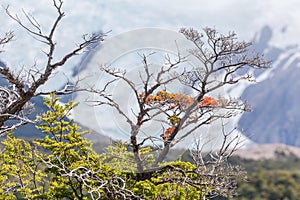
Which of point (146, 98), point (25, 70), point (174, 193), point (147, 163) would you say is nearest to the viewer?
point (25, 70)

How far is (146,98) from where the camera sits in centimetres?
1409

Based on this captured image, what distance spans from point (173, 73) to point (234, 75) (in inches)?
81.0

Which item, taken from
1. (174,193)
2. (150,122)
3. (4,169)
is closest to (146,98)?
(150,122)

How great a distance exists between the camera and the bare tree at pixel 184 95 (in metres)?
13.7

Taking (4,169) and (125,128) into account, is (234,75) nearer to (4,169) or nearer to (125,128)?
(125,128)

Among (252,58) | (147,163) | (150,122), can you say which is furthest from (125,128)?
(252,58)

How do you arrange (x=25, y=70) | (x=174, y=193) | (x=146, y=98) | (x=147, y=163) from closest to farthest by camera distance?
(x=25, y=70), (x=174, y=193), (x=146, y=98), (x=147, y=163)

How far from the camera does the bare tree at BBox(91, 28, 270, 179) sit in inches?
540

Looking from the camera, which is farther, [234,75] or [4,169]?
[4,169]

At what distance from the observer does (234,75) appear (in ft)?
47.6

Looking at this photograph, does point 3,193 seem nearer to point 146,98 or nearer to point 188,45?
point 146,98

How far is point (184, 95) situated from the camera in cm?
1422

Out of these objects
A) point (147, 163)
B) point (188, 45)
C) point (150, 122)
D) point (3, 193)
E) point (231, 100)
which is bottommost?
point (3, 193)

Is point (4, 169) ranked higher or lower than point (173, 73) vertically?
lower
